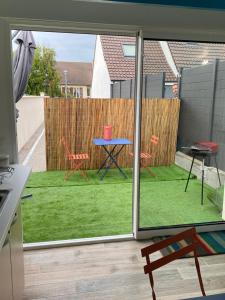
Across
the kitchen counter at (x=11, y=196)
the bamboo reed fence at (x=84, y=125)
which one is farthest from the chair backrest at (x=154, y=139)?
the bamboo reed fence at (x=84, y=125)

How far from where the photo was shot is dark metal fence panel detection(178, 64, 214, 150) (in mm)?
3111

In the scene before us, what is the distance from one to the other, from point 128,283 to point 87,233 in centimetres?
90

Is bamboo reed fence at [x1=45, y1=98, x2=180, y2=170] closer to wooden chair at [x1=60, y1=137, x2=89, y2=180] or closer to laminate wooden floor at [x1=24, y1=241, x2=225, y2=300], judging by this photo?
wooden chair at [x1=60, y1=137, x2=89, y2=180]

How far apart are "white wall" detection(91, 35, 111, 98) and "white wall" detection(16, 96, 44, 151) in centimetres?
124

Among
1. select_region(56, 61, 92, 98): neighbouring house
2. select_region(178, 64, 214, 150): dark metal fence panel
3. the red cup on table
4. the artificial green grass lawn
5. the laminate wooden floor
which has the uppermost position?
select_region(56, 61, 92, 98): neighbouring house

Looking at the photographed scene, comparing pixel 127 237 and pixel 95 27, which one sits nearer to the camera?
pixel 95 27

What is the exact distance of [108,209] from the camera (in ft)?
12.0

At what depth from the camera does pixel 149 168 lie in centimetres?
339

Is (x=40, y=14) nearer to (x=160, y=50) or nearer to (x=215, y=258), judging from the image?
(x=160, y=50)

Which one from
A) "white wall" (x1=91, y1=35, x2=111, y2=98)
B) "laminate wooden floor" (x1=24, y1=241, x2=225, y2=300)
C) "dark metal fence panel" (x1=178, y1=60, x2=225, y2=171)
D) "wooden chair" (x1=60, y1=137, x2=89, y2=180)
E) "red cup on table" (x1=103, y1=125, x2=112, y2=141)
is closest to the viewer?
"laminate wooden floor" (x1=24, y1=241, x2=225, y2=300)

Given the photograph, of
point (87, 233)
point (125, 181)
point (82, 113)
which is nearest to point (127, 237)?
point (87, 233)

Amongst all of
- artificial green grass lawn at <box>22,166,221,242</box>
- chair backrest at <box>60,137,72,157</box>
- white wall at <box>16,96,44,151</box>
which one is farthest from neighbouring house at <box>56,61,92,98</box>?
artificial green grass lawn at <box>22,166,221,242</box>

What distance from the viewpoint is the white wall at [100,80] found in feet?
17.1

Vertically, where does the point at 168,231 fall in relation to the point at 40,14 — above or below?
below
